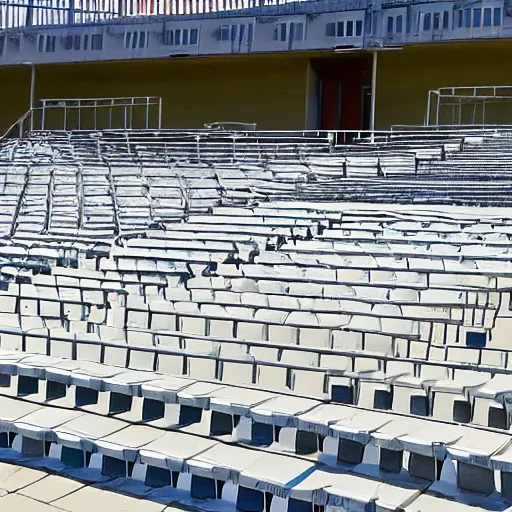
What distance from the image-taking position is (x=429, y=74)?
14930 mm

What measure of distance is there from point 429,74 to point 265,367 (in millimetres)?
12898

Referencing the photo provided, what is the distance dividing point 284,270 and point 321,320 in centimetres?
122

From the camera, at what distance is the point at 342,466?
2584mm

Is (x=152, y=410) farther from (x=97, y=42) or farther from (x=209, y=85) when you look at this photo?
(x=209, y=85)

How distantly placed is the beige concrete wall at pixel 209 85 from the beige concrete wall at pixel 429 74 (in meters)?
1.76

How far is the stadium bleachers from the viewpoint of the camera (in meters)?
2.52

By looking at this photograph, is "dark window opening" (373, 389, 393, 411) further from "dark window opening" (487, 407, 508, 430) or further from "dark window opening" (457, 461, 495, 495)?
"dark window opening" (457, 461, 495, 495)

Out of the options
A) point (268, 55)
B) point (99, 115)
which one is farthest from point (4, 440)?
point (99, 115)

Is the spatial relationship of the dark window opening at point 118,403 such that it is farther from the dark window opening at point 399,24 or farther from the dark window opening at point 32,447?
the dark window opening at point 399,24

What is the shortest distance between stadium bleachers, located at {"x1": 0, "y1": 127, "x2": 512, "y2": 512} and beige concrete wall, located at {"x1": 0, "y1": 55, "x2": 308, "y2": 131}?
1031cm

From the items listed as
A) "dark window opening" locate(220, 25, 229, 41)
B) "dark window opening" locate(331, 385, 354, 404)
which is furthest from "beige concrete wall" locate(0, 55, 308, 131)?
"dark window opening" locate(331, 385, 354, 404)

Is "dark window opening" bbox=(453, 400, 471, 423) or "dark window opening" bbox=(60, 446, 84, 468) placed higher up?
"dark window opening" bbox=(453, 400, 471, 423)

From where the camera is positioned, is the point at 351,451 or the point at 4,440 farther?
the point at 4,440

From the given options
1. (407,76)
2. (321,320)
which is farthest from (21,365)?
(407,76)
